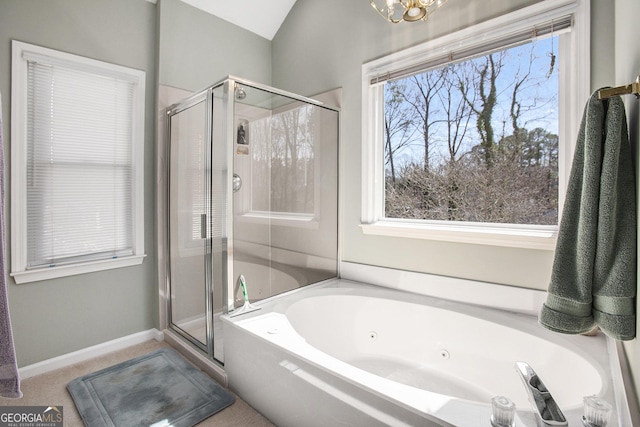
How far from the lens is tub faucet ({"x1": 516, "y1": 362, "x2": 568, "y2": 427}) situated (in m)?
0.90

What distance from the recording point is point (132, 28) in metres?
2.50

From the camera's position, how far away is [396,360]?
2080 millimetres

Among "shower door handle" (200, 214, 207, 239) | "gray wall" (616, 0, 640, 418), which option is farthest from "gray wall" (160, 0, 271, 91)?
"gray wall" (616, 0, 640, 418)

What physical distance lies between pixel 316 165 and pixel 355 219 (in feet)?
1.68

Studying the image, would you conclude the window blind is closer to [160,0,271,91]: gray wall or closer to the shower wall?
[160,0,271,91]: gray wall

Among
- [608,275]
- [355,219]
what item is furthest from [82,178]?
[608,275]

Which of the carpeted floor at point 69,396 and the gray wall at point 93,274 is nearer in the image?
the carpeted floor at point 69,396

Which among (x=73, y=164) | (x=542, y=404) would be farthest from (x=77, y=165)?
(x=542, y=404)

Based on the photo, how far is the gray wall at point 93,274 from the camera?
2.07 meters

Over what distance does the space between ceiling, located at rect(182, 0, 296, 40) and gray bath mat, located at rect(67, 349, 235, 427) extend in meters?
2.77

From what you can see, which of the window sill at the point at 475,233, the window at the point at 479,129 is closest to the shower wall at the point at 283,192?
the window at the point at 479,129

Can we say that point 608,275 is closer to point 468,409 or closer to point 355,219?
point 468,409

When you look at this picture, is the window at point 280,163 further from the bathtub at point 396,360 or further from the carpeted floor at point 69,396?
the carpeted floor at point 69,396

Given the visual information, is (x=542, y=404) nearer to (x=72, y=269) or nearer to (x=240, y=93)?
(x=240, y=93)
